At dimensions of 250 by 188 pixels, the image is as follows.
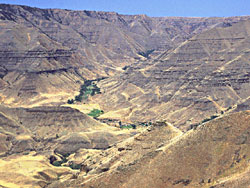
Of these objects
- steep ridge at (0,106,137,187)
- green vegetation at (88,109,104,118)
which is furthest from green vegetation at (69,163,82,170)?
green vegetation at (88,109,104,118)

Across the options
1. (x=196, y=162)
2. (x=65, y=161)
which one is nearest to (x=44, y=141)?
(x=65, y=161)

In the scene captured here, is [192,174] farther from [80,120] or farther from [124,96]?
[124,96]

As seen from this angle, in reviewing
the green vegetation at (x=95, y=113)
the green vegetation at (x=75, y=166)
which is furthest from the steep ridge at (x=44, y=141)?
the green vegetation at (x=95, y=113)

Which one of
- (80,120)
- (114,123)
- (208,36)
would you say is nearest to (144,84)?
(208,36)

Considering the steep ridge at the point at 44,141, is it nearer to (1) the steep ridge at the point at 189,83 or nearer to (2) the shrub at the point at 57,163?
(2) the shrub at the point at 57,163

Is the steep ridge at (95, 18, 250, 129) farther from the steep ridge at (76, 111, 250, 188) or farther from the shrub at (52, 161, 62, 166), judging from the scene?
the steep ridge at (76, 111, 250, 188)
